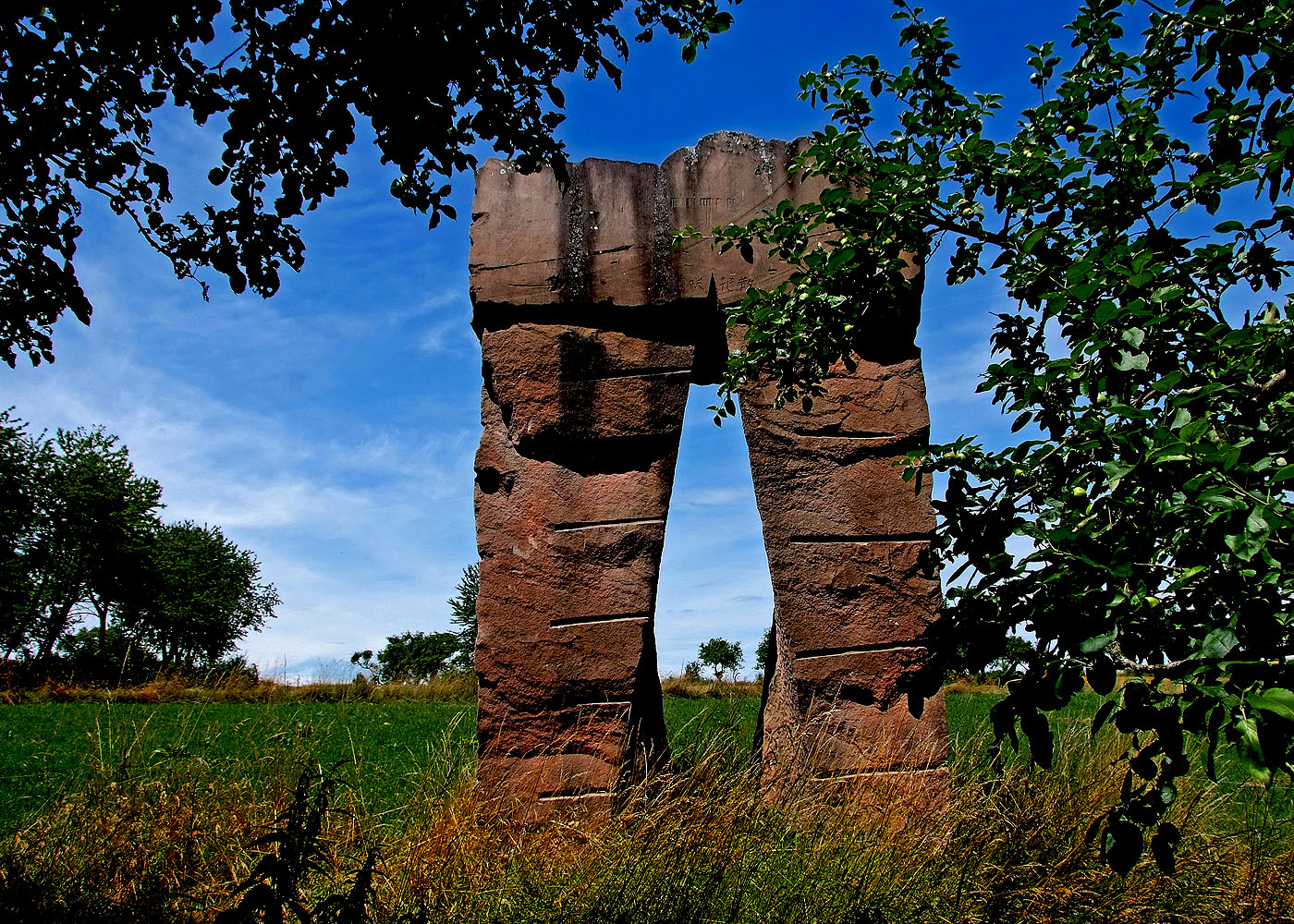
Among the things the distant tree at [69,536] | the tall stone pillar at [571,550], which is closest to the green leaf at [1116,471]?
the tall stone pillar at [571,550]

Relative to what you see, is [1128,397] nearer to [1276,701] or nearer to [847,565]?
[1276,701]

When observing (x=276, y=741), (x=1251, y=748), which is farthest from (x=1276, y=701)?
(x=276, y=741)

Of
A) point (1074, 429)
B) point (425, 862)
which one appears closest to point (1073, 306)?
point (1074, 429)

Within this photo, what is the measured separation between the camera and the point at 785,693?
14.4 ft

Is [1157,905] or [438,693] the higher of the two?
[438,693]

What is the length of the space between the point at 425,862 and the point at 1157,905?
111 inches

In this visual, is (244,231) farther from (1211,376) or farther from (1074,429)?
(1211,376)

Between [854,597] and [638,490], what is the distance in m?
1.21

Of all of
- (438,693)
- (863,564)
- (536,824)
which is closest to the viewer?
(536,824)

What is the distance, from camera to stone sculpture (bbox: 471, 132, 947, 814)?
412cm

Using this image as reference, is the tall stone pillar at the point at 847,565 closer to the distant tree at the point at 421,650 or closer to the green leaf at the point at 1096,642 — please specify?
the green leaf at the point at 1096,642

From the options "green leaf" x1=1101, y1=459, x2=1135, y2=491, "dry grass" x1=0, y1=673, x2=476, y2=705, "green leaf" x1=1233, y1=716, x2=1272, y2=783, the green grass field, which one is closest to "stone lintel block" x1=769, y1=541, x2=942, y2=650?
the green grass field

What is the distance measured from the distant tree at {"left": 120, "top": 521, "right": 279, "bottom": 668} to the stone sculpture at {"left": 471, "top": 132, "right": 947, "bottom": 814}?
21262mm

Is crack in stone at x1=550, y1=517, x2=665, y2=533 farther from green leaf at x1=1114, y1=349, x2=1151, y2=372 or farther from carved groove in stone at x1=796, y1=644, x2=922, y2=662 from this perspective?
green leaf at x1=1114, y1=349, x2=1151, y2=372
